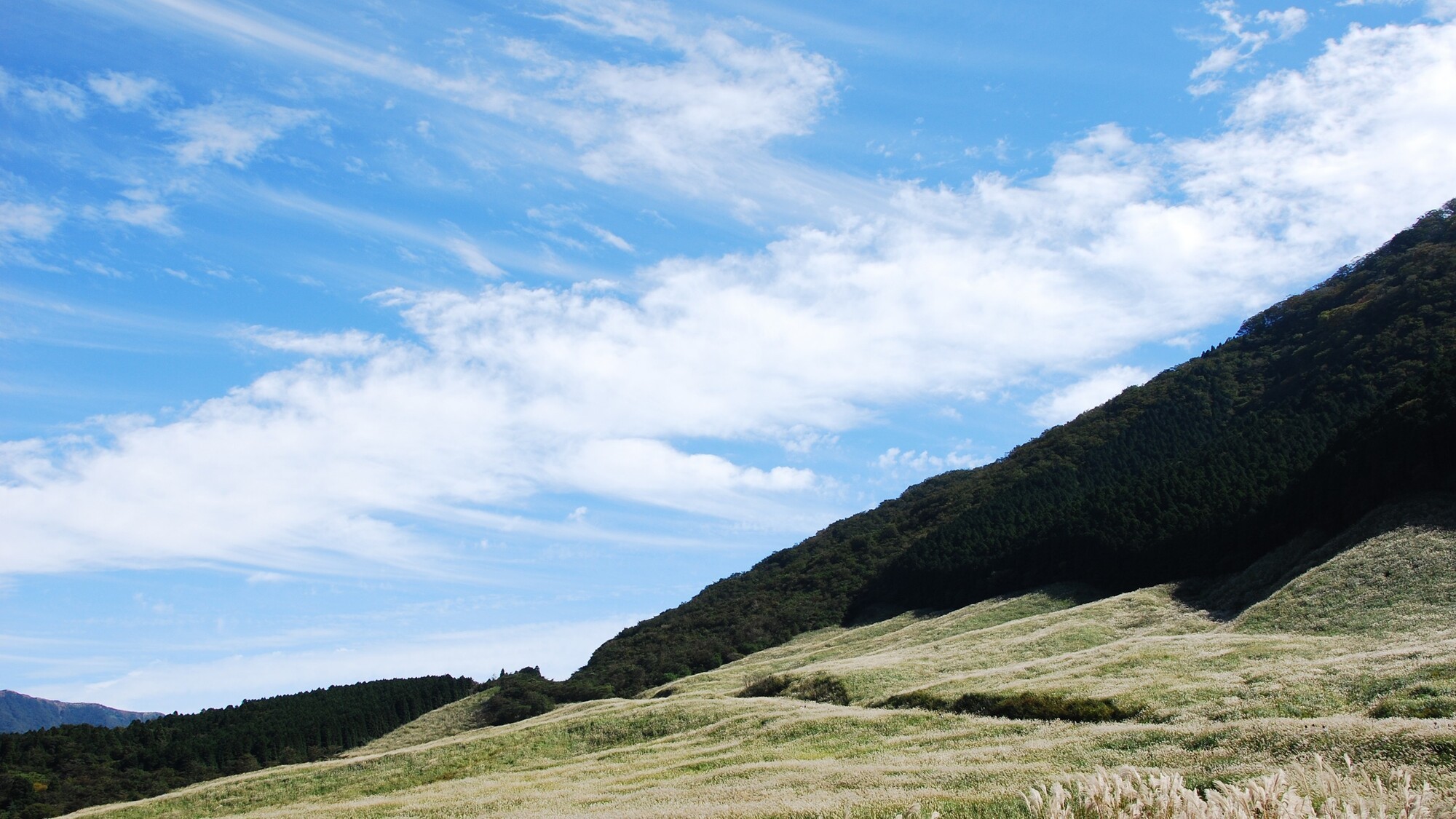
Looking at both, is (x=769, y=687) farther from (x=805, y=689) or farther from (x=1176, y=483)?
(x=1176, y=483)

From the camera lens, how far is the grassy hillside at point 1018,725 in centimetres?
1870

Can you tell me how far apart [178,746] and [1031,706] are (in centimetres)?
11266

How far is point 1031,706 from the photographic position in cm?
3381

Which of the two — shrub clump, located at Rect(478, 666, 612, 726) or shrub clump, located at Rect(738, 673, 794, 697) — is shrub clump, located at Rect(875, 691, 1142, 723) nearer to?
shrub clump, located at Rect(738, 673, 794, 697)

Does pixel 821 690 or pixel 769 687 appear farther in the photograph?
pixel 769 687

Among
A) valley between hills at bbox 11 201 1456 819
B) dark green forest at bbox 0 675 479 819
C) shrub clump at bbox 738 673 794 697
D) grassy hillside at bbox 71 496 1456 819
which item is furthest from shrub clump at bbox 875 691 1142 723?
dark green forest at bbox 0 675 479 819

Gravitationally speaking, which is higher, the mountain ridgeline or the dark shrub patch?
the mountain ridgeline

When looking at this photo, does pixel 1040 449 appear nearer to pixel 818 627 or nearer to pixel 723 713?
pixel 818 627

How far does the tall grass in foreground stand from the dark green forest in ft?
334

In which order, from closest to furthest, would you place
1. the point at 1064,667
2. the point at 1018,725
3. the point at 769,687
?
the point at 1018,725 → the point at 1064,667 → the point at 769,687

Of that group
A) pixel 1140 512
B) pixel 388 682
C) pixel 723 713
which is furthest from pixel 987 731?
pixel 388 682

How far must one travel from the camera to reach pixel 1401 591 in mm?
45875

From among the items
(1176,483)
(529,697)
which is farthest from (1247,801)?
(529,697)

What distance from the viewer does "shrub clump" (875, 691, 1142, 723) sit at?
30.5 m
